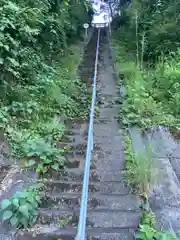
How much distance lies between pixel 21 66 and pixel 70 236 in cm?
291

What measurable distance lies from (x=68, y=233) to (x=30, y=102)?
2.46 meters

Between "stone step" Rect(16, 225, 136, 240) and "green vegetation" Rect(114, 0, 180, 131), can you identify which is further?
"green vegetation" Rect(114, 0, 180, 131)

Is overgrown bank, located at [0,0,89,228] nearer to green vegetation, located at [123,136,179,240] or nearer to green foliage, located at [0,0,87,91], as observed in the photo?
green foliage, located at [0,0,87,91]

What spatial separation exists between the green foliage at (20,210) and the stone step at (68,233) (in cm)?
8

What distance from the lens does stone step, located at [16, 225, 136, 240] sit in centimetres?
253

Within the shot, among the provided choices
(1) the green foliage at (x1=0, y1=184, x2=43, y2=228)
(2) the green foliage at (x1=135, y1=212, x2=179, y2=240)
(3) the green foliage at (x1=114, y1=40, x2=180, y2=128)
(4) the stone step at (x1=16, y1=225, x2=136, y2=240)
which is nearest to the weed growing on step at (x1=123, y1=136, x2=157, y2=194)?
(2) the green foliage at (x1=135, y1=212, x2=179, y2=240)

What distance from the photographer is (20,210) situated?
2605mm

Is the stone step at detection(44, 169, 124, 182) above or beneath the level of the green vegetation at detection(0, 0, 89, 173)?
beneath

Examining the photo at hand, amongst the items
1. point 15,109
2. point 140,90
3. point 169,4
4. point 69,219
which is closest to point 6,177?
point 69,219

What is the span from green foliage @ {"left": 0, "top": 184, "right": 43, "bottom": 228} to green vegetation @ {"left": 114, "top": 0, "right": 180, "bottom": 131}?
2478mm

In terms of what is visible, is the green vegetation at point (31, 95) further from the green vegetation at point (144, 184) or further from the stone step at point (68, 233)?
the stone step at point (68, 233)

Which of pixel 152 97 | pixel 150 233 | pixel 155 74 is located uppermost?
pixel 155 74

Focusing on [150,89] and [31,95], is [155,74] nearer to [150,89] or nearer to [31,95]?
[150,89]

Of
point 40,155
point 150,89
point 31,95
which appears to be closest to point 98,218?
point 40,155
